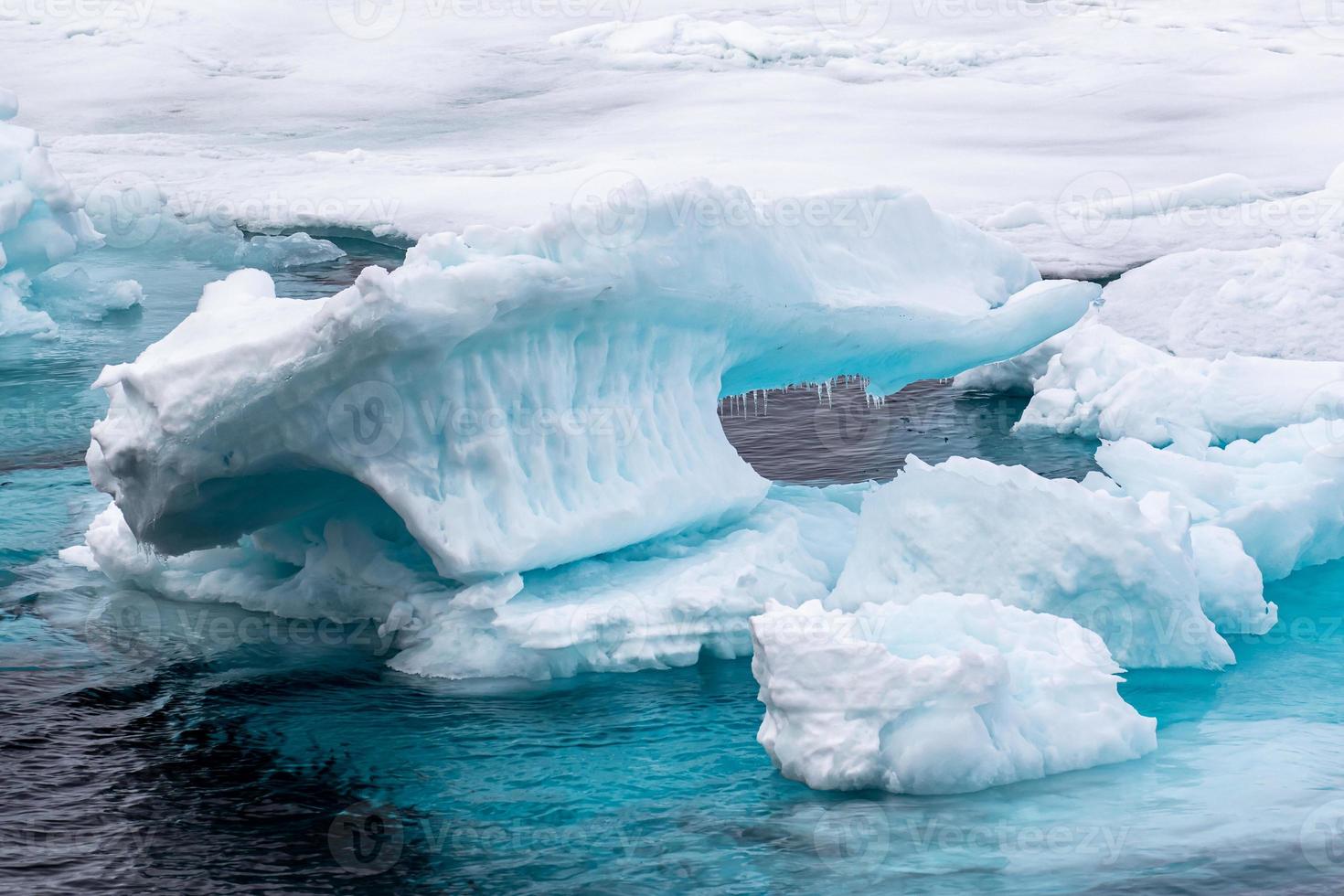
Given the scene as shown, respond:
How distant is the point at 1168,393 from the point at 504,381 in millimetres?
6699

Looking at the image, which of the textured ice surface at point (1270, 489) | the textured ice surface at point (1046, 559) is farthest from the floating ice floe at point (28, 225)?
the textured ice surface at point (1270, 489)

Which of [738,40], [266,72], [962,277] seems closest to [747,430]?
[962,277]

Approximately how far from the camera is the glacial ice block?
316 inches

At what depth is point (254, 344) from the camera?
8.02 metres

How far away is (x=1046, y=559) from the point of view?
8.51 metres

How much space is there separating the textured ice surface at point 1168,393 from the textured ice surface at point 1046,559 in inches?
165

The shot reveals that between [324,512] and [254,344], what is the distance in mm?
1571

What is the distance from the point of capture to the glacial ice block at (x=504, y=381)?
802cm

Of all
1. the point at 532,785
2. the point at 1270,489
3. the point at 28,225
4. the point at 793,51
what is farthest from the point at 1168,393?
the point at 793,51

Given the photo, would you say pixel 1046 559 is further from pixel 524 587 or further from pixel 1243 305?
pixel 1243 305

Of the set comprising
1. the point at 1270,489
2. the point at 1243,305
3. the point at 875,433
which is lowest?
the point at 875,433

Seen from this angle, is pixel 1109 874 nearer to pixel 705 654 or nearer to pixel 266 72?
pixel 705 654

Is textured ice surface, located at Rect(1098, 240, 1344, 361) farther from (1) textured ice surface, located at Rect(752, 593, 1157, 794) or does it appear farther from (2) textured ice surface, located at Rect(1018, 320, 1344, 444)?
(1) textured ice surface, located at Rect(752, 593, 1157, 794)

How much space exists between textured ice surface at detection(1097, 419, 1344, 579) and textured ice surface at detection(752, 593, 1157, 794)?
306 centimetres
